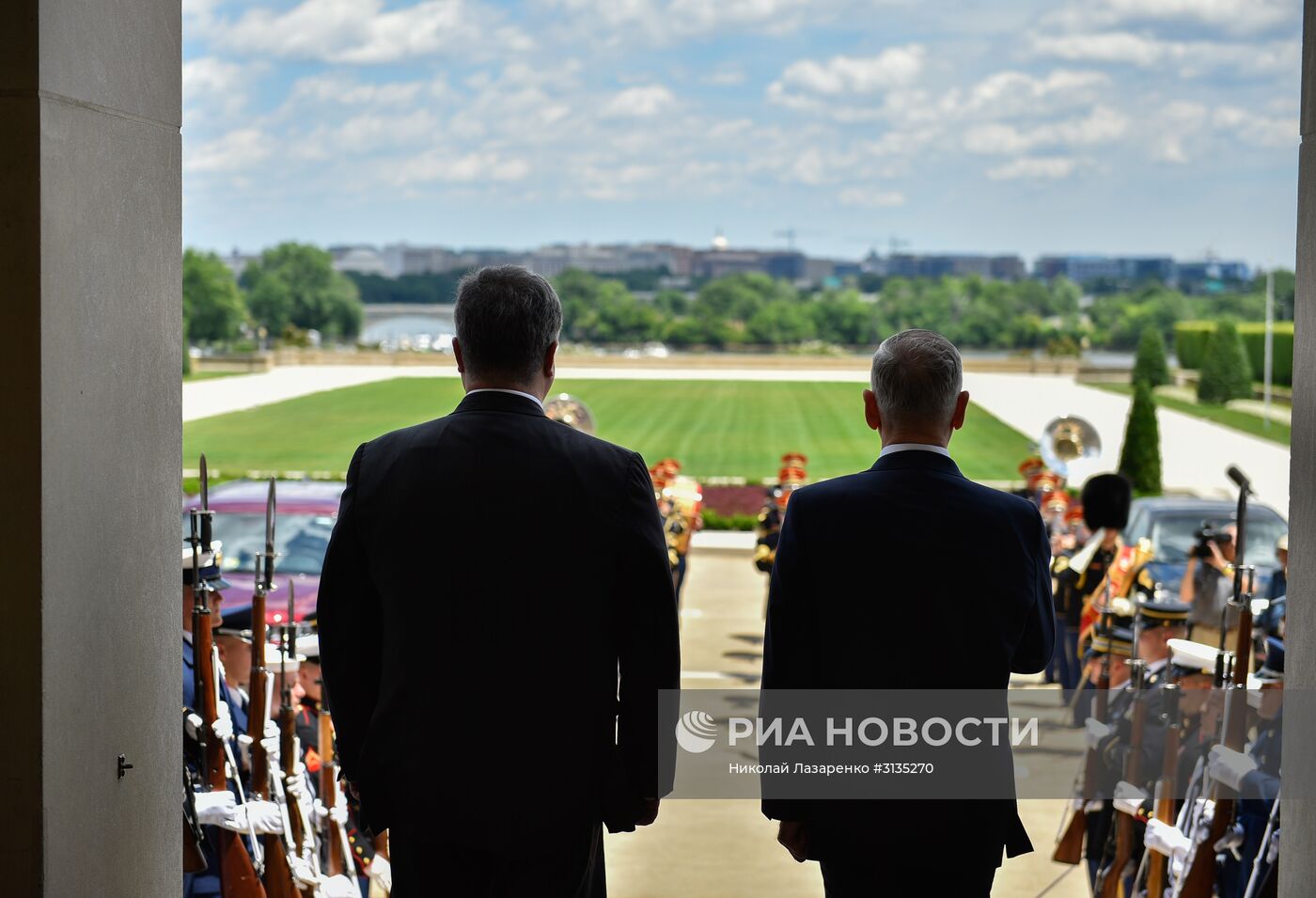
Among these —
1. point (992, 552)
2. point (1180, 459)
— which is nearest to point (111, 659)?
point (992, 552)

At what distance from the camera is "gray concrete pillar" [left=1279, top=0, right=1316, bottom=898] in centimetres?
328

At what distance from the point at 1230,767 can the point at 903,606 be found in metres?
1.72

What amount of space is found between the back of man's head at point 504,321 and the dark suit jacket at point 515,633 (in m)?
0.12

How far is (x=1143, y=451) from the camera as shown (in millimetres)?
27547

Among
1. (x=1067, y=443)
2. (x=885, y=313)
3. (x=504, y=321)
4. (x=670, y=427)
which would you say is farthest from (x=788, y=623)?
(x=885, y=313)

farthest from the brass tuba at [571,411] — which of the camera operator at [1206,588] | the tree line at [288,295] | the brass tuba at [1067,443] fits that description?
the tree line at [288,295]

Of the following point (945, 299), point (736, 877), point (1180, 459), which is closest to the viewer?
point (736, 877)

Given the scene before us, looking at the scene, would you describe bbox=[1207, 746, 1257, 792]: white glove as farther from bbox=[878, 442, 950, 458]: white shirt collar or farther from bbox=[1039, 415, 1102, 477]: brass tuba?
bbox=[1039, 415, 1102, 477]: brass tuba

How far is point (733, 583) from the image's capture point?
18.8 meters

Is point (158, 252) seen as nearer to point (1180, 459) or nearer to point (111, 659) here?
point (111, 659)

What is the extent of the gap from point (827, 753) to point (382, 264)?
528 ft

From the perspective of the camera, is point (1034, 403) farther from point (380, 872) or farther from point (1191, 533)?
point (380, 872)

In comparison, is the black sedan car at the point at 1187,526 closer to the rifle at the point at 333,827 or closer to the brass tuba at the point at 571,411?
the brass tuba at the point at 571,411

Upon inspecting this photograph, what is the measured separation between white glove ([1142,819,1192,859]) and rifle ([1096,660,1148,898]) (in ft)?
1.28
